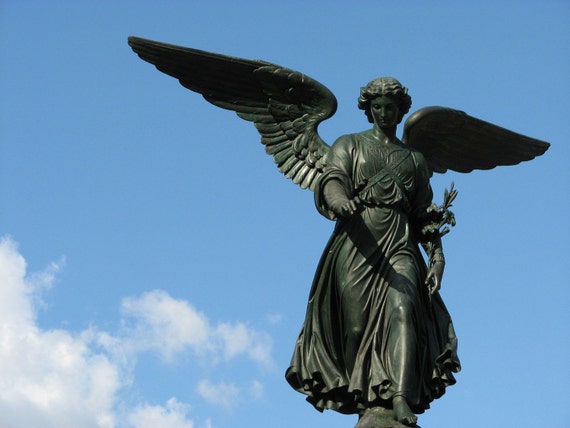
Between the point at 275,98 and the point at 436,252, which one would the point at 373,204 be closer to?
the point at 436,252

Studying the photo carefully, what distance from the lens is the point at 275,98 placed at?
1777 centimetres

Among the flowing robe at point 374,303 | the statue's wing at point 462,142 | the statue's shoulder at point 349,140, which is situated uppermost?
the statue's wing at point 462,142

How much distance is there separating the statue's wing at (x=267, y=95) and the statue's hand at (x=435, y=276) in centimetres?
180

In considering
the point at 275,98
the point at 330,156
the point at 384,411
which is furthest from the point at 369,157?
the point at 384,411

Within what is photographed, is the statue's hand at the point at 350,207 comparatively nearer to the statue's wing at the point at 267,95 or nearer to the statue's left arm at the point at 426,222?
the statue's left arm at the point at 426,222

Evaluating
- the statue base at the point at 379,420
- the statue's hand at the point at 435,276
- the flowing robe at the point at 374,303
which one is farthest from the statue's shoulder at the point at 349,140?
the statue base at the point at 379,420

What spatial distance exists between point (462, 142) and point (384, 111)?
1733 mm

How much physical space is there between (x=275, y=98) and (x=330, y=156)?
1179 millimetres

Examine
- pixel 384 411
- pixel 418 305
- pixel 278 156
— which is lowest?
pixel 384 411

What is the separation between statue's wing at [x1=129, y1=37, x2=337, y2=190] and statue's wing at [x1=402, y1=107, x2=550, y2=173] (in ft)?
3.49

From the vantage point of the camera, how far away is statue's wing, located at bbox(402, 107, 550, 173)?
58.1 ft

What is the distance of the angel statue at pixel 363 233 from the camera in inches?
634

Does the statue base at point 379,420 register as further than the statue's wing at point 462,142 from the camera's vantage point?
No

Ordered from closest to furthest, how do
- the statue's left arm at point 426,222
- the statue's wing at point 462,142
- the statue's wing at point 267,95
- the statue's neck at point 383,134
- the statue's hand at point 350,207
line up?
the statue's hand at point 350,207, the statue's left arm at point 426,222, the statue's neck at point 383,134, the statue's wing at point 267,95, the statue's wing at point 462,142
